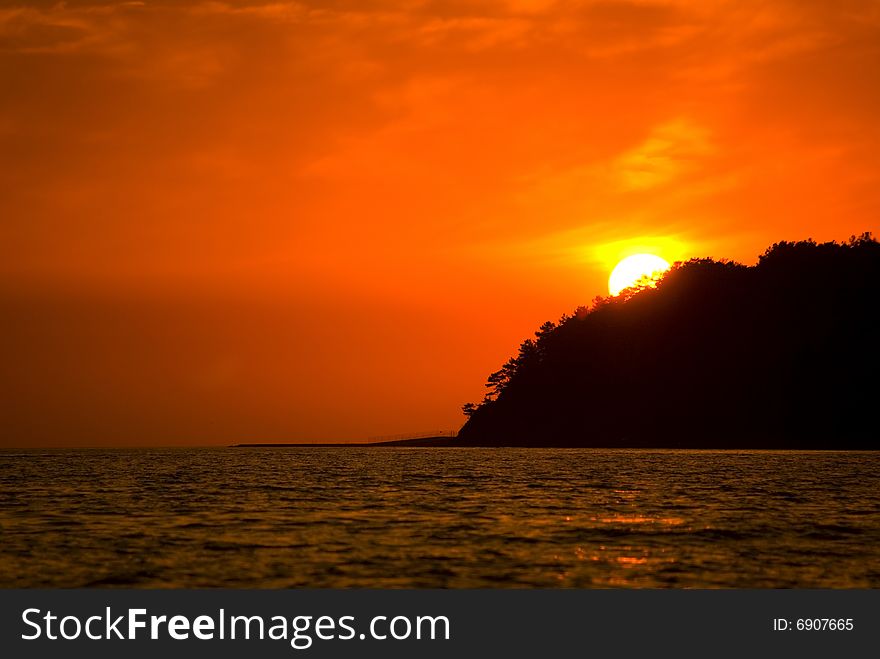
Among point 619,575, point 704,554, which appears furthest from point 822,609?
point 704,554

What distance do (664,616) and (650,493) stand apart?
5161cm

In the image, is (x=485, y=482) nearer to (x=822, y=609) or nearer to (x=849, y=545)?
(x=849, y=545)

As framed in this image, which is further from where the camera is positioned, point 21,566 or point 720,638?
point 21,566

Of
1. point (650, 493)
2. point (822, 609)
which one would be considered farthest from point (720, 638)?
point (650, 493)

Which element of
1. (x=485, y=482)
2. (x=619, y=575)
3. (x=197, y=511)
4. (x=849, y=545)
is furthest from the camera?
(x=485, y=482)

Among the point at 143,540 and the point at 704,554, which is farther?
the point at 143,540

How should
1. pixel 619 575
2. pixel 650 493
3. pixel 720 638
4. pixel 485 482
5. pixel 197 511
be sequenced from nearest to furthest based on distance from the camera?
1. pixel 720 638
2. pixel 619 575
3. pixel 197 511
4. pixel 650 493
5. pixel 485 482

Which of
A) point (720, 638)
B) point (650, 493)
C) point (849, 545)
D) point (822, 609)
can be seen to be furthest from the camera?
point (650, 493)

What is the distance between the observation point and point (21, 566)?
3538 centimetres

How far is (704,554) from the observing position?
128 feet

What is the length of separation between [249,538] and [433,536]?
7.82 metres

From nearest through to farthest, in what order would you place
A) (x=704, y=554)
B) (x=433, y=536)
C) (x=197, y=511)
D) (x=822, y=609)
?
(x=822, y=609) → (x=704, y=554) → (x=433, y=536) → (x=197, y=511)

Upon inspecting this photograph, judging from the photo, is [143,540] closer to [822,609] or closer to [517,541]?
[517,541]

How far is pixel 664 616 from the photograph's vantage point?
86.7ft
